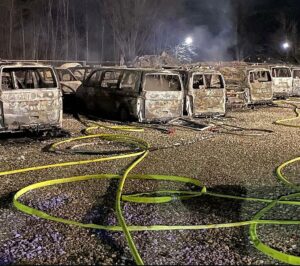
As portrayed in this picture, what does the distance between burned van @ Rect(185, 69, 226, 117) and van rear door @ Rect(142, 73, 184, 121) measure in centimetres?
49

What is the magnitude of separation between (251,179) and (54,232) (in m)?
3.28

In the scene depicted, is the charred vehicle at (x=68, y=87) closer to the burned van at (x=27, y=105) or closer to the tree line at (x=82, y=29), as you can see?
the burned van at (x=27, y=105)

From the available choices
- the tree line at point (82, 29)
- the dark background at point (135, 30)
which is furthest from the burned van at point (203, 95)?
the dark background at point (135, 30)

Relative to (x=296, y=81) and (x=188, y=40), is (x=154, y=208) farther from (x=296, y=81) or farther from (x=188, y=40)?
(x=188, y=40)

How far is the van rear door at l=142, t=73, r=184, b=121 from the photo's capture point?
1134 centimetres

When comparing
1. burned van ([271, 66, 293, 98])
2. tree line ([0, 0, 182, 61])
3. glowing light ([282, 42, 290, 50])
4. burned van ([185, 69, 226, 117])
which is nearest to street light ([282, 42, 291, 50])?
glowing light ([282, 42, 290, 50])

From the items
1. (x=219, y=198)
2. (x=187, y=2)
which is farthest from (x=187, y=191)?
(x=187, y=2)

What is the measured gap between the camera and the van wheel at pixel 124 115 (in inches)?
459

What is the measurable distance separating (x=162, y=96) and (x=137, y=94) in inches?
27.0

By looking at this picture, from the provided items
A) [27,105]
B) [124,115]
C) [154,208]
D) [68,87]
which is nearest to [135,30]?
[68,87]

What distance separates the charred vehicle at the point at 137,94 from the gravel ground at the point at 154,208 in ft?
7.33

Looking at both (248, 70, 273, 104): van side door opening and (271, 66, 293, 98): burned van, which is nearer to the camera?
(248, 70, 273, 104): van side door opening

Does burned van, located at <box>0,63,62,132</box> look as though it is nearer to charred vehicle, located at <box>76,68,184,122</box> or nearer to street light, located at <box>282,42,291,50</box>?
charred vehicle, located at <box>76,68,184,122</box>

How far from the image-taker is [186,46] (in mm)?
38875
